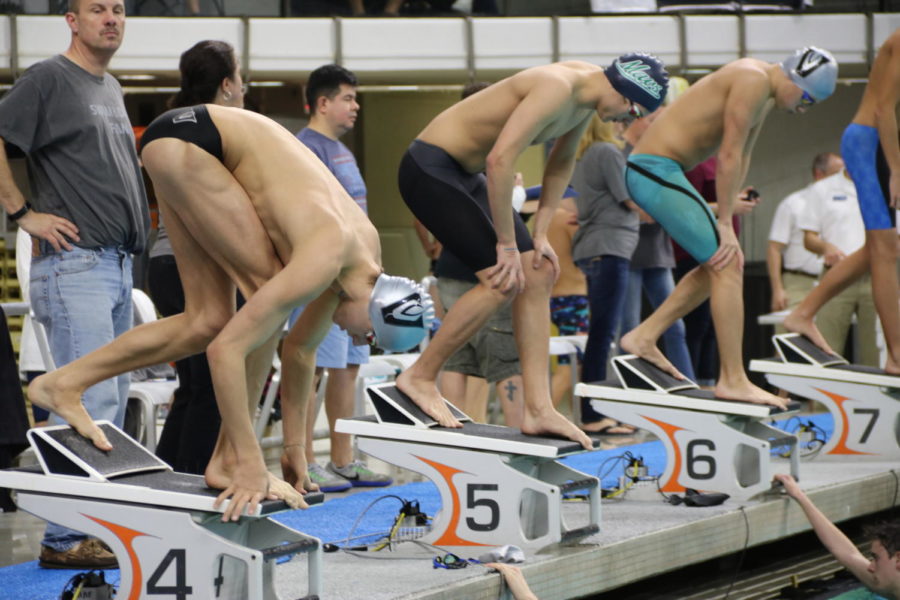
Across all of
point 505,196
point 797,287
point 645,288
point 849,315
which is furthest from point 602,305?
point 797,287

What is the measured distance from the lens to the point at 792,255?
30.9ft

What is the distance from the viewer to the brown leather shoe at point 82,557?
3.78 meters

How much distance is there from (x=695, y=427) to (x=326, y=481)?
1561 mm

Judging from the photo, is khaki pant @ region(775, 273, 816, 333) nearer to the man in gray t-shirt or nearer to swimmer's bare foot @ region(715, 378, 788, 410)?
swimmer's bare foot @ region(715, 378, 788, 410)

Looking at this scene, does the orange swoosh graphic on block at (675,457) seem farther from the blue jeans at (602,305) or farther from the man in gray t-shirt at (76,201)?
the man in gray t-shirt at (76,201)

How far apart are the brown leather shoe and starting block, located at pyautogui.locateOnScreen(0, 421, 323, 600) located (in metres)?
0.64

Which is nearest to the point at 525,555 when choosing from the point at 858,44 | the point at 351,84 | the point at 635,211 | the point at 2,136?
the point at 2,136

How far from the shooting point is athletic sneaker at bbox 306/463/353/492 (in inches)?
206

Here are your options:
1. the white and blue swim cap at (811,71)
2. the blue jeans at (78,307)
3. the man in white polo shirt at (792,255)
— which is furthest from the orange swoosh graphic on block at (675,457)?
the man in white polo shirt at (792,255)

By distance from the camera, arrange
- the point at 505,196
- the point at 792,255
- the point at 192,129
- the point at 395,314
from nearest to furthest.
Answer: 1. the point at 395,314
2. the point at 192,129
3. the point at 505,196
4. the point at 792,255

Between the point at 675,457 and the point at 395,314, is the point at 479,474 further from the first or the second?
the point at 675,457

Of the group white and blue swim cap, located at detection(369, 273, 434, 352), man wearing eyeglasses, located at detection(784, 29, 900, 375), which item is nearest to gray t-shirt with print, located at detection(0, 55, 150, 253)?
white and blue swim cap, located at detection(369, 273, 434, 352)

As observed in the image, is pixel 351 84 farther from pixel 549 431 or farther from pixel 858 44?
pixel 858 44

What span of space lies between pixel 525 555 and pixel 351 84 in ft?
7.97
